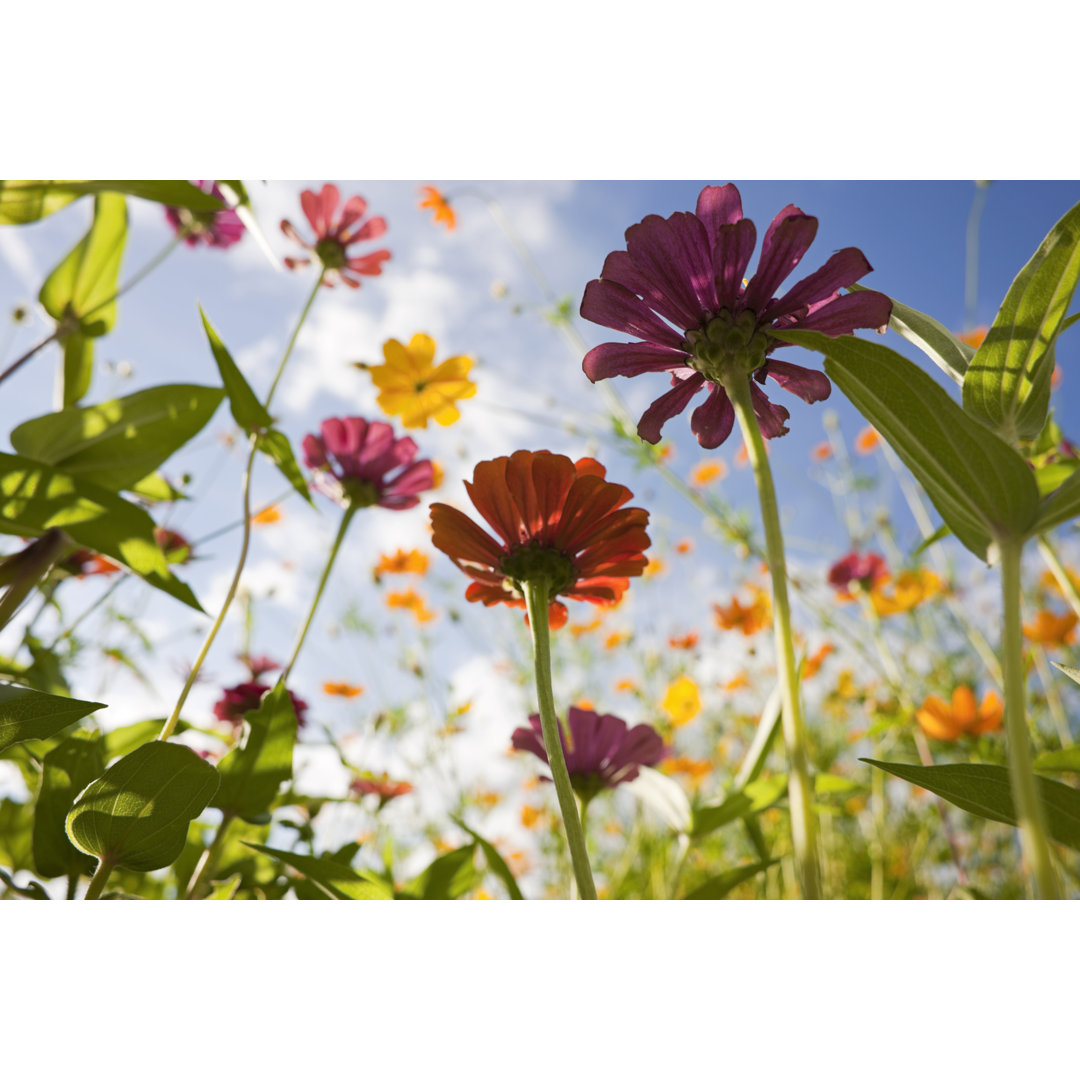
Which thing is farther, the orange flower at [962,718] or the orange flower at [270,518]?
the orange flower at [270,518]

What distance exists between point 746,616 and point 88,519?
28.3 inches

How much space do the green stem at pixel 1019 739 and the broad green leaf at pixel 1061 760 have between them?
2.6 inches

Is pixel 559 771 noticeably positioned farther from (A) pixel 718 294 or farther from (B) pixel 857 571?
(B) pixel 857 571

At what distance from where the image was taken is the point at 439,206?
0.65 m

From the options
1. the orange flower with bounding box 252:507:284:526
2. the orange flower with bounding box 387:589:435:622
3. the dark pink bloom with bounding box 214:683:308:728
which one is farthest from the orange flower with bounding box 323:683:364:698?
the dark pink bloom with bounding box 214:683:308:728

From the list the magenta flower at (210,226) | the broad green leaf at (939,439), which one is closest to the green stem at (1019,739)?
the broad green leaf at (939,439)

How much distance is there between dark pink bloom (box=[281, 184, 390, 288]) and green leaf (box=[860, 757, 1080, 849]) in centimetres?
46

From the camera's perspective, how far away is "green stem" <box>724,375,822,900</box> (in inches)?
6.3

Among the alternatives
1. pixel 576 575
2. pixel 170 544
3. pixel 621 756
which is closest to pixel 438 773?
pixel 170 544

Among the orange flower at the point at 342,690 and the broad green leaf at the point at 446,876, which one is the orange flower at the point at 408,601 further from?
the broad green leaf at the point at 446,876

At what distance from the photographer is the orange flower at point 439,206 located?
2.10 ft
